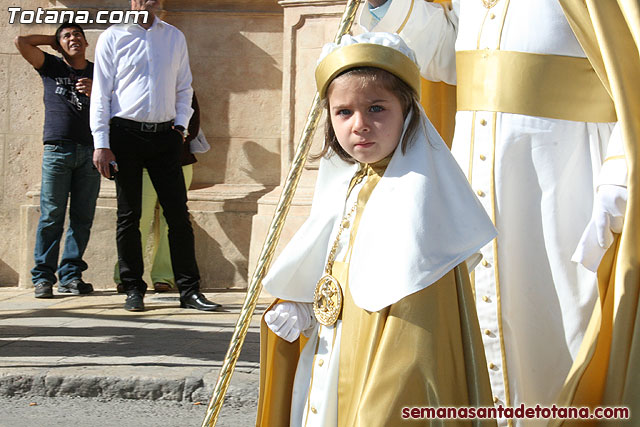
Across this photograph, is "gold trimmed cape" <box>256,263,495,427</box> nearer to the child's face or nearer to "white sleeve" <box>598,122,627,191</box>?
the child's face

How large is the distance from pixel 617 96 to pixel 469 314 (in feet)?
2.91

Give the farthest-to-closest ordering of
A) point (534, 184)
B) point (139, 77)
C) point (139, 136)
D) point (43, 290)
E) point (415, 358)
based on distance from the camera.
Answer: point (43, 290)
point (139, 77)
point (139, 136)
point (534, 184)
point (415, 358)

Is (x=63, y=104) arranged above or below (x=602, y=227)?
above

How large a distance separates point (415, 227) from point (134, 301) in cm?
459

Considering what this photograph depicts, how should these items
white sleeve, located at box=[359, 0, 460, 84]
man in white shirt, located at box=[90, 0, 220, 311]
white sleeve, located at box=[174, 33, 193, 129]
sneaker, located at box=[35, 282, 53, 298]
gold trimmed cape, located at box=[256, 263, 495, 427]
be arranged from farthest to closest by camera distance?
sneaker, located at box=[35, 282, 53, 298] < white sleeve, located at box=[174, 33, 193, 129] < man in white shirt, located at box=[90, 0, 220, 311] < white sleeve, located at box=[359, 0, 460, 84] < gold trimmed cape, located at box=[256, 263, 495, 427]

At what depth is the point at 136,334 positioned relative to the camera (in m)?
6.00

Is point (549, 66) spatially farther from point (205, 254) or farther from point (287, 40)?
point (205, 254)

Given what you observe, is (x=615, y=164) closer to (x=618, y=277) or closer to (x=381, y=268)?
(x=618, y=277)

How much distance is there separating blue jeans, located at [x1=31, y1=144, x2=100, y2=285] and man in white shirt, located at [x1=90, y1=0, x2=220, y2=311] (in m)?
0.89

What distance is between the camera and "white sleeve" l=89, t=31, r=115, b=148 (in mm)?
6684

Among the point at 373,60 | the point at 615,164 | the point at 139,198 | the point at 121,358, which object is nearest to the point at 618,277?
the point at 615,164

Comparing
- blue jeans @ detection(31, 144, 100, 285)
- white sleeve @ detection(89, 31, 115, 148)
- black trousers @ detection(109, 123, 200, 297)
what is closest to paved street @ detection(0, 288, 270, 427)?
black trousers @ detection(109, 123, 200, 297)

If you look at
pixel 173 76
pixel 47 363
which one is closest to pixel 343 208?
pixel 47 363

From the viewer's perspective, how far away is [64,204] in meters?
7.61
